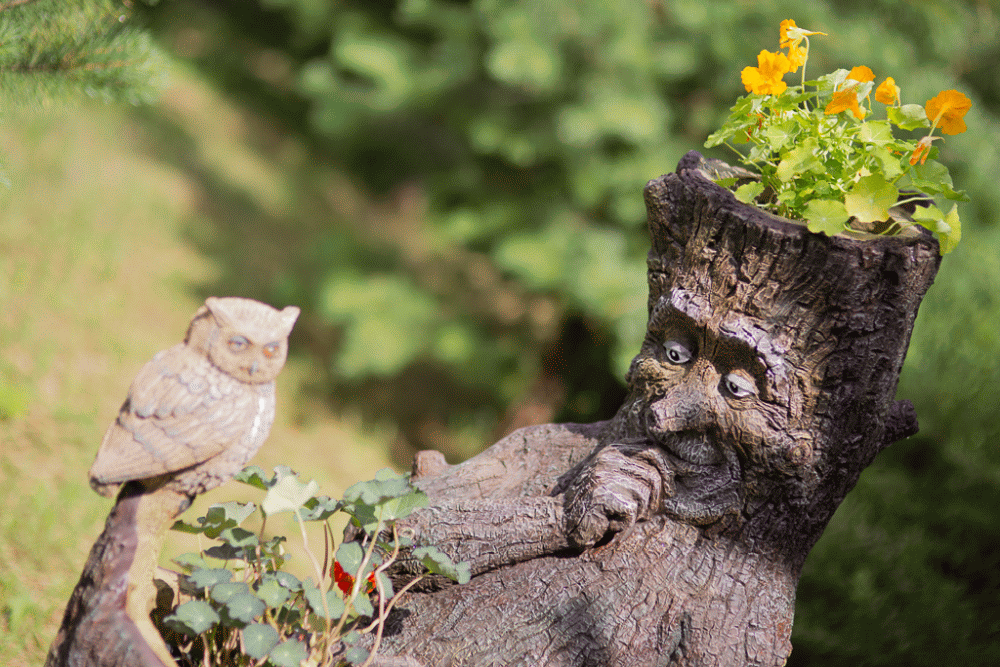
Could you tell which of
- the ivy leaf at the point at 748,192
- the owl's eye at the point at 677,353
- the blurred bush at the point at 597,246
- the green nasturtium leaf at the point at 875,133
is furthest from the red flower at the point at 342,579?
the blurred bush at the point at 597,246

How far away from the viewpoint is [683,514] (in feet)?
4.85

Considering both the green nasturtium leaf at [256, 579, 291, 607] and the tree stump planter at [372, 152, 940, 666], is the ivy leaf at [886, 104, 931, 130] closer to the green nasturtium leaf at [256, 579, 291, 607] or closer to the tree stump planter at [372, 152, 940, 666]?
the tree stump planter at [372, 152, 940, 666]

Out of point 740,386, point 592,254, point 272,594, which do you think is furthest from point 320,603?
point 592,254

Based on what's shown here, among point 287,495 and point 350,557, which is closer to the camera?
point 287,495

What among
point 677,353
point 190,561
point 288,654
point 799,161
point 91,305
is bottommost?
point 288,654

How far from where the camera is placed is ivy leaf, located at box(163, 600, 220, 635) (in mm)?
1188

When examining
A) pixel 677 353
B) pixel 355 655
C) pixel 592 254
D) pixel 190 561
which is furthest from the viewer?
pixel 592 254

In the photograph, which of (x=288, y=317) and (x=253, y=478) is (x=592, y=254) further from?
(x=253, y=478)

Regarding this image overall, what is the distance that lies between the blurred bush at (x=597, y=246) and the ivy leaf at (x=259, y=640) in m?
1.83

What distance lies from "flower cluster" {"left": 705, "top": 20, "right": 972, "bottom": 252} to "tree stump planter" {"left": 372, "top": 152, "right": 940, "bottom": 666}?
2.4 inches

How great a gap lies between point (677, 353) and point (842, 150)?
0.52m

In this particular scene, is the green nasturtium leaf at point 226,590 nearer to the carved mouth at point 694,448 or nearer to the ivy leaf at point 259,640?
the ivy leaf at point 259,640

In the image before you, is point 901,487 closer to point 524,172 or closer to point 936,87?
point 936,87

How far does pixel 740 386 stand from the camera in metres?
1.41
